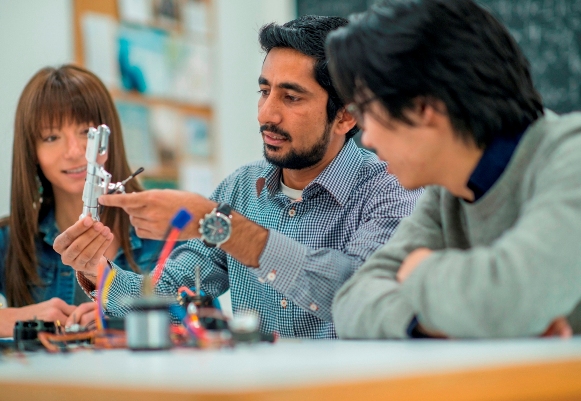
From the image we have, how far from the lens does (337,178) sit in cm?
178

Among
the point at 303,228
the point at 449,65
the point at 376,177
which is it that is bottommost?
the point at 303,228

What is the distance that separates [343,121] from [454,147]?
880 millimetres

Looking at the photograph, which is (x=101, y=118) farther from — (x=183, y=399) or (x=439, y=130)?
(x=183, y=399)

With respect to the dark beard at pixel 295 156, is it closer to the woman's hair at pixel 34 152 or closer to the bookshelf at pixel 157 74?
the woman's hair at pixel 34 152

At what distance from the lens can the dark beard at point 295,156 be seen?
1866mm

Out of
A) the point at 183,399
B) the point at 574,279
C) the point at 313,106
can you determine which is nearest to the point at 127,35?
the point at 313,106

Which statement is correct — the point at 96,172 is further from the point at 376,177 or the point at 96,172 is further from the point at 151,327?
the point at 376,177

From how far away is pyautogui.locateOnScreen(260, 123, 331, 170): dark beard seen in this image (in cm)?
187

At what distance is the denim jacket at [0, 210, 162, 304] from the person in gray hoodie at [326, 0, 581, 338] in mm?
1057

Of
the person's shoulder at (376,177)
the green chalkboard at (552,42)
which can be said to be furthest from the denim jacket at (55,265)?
the green chalkboard at (552,42)

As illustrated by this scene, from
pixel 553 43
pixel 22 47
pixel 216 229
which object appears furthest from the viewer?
pixel 553 43

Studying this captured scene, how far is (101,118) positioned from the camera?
6.98 ft

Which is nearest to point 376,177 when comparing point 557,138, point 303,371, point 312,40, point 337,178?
point 337,178

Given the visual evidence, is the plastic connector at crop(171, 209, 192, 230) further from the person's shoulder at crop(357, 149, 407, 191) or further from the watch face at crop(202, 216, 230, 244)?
the person's shoulder at crop(357, 149, 407, 191)
